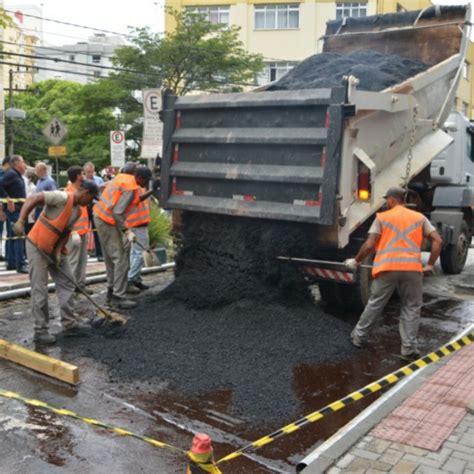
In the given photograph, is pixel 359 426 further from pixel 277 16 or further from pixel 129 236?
pixel 277 16

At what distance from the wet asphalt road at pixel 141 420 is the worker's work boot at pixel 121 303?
4.09 feet

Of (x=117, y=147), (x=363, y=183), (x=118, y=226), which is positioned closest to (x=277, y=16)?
(x=117, y=147)

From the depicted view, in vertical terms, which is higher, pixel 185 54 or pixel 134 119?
pixel 185 54

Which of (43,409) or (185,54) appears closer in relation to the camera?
(43,409)

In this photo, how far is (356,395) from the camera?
14.1ft

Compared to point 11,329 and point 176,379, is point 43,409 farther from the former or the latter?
point 11,329

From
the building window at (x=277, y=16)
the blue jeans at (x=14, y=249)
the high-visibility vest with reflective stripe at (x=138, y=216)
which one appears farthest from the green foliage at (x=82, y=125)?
the high-visibility vest with reflective stripe at (x=138, y=216)

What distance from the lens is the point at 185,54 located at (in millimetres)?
24750

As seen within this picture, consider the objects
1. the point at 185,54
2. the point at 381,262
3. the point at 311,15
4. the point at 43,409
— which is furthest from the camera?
Result: the point at 311,15

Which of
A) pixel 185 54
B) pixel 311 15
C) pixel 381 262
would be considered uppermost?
pixel 311 15

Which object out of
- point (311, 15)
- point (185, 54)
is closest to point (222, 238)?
point (185, 54)

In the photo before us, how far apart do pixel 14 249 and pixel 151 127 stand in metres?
2.84

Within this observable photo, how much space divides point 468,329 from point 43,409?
445 centimetres

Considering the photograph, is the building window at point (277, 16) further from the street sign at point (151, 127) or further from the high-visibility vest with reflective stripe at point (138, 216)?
the high-visibility vest with reflective stripe at point (138, 216)
